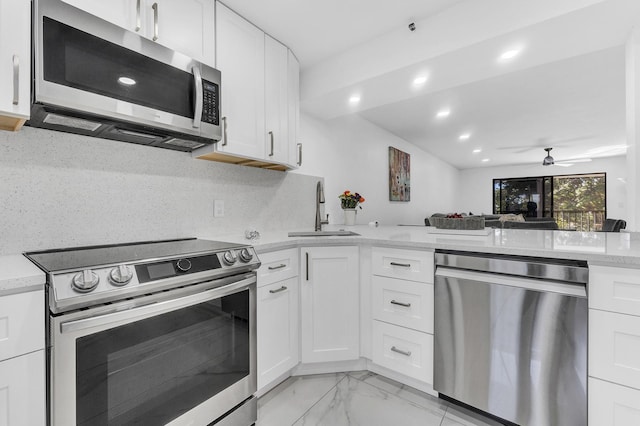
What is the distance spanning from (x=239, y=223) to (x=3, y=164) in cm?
126

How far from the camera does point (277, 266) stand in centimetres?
178

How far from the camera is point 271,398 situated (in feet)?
5.80

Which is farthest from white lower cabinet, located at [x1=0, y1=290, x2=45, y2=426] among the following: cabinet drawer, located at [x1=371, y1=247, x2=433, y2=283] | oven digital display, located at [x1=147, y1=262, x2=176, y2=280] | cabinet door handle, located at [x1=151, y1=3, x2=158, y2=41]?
cabinet drawer, located at [x1=371, y1=247, x2=433, y2=283]

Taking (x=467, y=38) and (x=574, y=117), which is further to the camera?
(x=574, y=117)

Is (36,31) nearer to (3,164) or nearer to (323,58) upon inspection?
(3,164)

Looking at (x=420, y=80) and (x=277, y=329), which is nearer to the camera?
(x=277, y=329)

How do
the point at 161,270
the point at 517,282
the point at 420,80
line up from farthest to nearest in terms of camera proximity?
the point at 420,80
the point at 517,282
the point at 161,270

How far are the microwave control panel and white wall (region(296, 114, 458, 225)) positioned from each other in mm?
1170

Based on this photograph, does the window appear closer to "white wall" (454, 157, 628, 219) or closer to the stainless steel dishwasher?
"white wall" (454, 157, 628, 219)

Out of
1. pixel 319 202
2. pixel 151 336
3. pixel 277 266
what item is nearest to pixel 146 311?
pixel 151 336

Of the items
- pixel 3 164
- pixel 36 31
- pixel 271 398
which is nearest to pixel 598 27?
pixel 36 31

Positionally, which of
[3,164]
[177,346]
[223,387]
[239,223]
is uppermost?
[3,164]

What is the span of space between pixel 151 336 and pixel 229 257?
1.43 feet

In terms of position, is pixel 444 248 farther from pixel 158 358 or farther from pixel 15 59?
pixel 15 59
